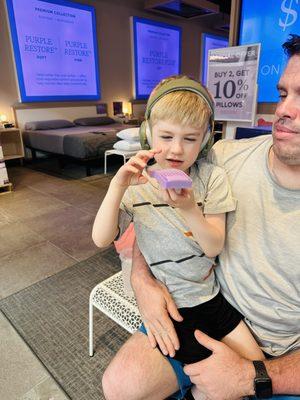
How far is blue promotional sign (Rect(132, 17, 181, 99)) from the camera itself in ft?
23.4

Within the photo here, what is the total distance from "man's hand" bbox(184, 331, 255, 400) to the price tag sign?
1.57 m

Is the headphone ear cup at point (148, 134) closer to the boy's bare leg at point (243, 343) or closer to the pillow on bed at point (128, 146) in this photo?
the boy's bare leg at point (243, 343)

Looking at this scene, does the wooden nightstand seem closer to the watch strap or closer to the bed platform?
the bed platform

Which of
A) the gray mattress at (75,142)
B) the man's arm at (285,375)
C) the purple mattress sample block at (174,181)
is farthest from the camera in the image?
the gray mattress at (75,142)

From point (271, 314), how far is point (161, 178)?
0.56m

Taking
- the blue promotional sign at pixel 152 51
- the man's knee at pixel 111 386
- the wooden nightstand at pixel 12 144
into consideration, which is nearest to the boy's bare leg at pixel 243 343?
the man's knee at pixel 111 386

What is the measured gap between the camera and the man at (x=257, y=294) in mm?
781

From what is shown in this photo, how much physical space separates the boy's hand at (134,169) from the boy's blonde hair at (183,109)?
0.36 feet

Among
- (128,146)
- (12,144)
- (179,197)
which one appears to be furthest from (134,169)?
(12,144)

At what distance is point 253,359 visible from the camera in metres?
0.84

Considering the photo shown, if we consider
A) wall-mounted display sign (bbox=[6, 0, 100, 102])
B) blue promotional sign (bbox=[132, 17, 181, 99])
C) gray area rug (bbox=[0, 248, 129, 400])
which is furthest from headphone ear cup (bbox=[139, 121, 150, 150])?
blue promotional sign (bbox=[132, 17, 181, 99])

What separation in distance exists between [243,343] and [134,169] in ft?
2.05

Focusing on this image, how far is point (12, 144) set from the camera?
5453 millimetres

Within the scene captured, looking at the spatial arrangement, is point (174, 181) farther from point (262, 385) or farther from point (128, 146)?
point (128, 146)
